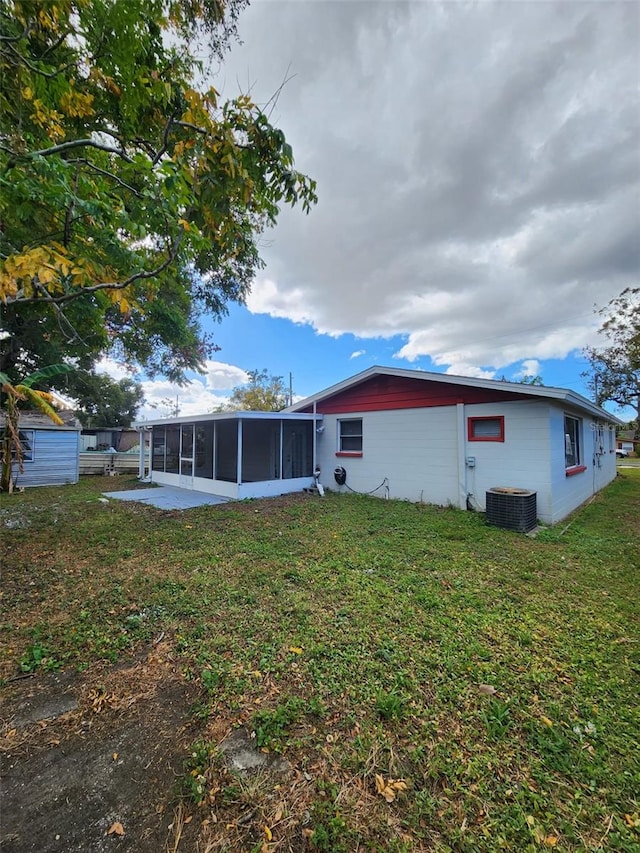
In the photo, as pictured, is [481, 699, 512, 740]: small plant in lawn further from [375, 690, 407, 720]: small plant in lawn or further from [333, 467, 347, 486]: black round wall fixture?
[333, 467, 347, 486]: black round wall fixture

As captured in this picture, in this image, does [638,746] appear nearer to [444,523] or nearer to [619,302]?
[444,523]

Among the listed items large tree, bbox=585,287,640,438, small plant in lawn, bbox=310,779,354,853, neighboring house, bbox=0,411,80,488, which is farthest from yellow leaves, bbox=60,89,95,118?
large tree, bbox=585,287,640,438

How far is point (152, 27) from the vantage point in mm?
3279

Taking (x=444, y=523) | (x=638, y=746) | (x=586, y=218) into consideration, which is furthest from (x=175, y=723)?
(x=586, y=218)

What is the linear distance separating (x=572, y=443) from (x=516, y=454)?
289 cm

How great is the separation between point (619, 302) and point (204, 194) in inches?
950

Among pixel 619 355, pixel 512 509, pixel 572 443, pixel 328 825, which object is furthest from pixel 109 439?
pixel 619 355

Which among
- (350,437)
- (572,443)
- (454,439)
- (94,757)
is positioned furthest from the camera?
(350,437)

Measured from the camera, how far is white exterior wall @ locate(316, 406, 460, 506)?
7.96 metres

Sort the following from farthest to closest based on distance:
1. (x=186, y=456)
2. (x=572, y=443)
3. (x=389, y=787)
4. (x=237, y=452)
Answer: (x=186, y=456) → (x=237, y=452) → (x=572, y=443) → (x=389, y=787)

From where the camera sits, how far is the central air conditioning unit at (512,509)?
608cm

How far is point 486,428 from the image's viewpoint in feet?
24.4

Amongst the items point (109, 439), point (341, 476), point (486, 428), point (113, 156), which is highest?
point (113, 156)

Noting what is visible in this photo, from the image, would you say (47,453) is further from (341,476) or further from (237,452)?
(341,476)
